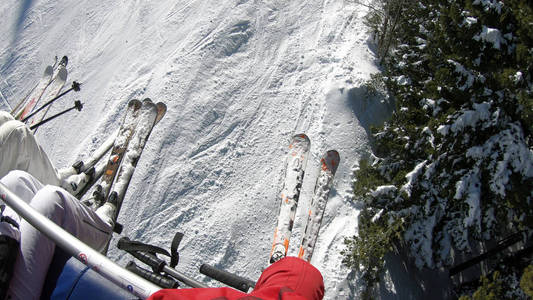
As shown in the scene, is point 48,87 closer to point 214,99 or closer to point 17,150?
point 214,99

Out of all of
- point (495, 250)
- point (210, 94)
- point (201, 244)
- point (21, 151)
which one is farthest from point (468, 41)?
point (21, 151)

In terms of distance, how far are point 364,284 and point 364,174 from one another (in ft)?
5.75

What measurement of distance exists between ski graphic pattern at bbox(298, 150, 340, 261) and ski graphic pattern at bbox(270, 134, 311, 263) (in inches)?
10.2

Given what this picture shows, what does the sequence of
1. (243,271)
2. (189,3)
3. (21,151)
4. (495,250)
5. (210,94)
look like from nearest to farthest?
(21,151) < (243,271) < (495,250) < (210,94) < (189,3)

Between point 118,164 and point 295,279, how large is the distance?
12.1 feet

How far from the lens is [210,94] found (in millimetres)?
6672

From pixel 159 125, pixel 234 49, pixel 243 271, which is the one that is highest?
pixel 234 49

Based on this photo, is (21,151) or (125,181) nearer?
(21,151)

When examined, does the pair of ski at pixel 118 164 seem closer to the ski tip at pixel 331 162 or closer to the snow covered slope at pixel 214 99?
the snow covered slope at pixel 214 99

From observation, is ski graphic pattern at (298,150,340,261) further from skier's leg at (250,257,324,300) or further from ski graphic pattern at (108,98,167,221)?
ski graphic pattern at (108,98,167,221)

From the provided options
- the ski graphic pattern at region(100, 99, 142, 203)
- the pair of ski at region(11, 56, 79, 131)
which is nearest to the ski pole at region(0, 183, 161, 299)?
the ski graphic pattern at region(100, 99, 142, 203)

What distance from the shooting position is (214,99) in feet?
21.8

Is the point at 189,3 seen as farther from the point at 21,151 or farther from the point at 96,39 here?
the point at 21,151

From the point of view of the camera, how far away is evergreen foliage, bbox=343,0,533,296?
441 centimetres
